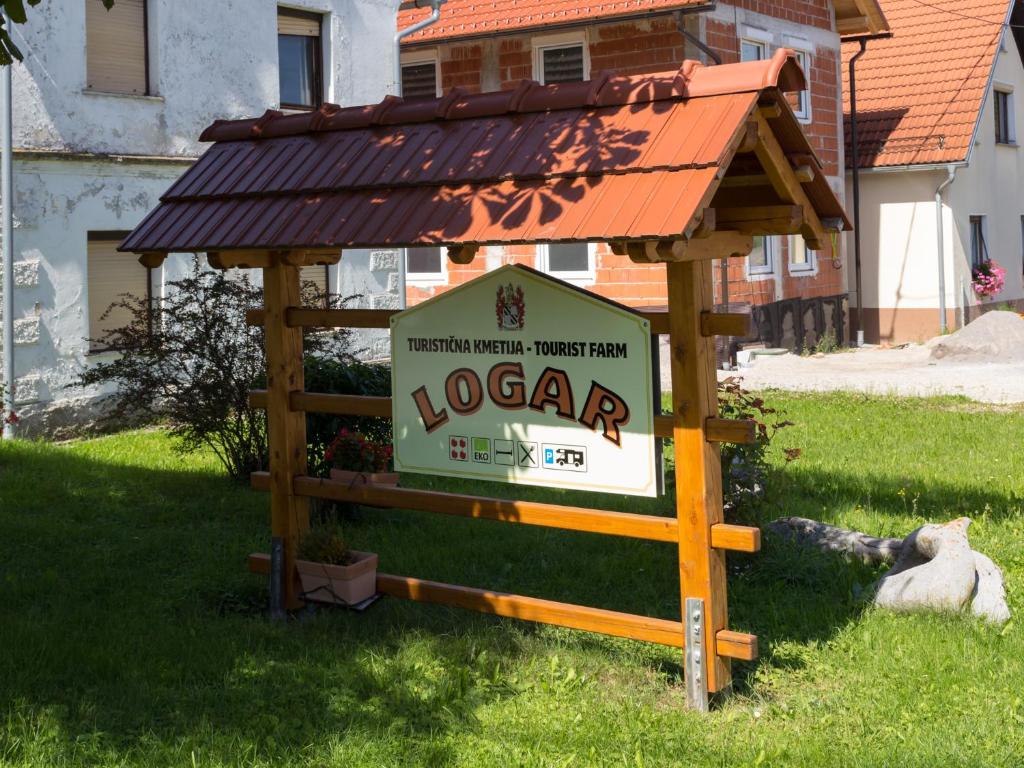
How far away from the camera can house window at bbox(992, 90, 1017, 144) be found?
89.2ft

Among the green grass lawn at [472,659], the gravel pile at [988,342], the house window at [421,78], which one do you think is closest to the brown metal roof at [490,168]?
the green grass lawn at [472,659]

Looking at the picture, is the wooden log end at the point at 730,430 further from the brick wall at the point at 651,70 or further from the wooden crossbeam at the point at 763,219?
the brick wall at the point at 651,70

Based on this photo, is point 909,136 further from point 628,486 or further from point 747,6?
point 628,486

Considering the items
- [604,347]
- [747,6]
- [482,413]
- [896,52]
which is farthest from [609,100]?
[896,52]

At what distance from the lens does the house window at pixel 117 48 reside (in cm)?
1431

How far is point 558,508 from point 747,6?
17.2 meters

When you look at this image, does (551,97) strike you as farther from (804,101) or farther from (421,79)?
(804,101)

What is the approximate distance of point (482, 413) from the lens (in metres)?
6.17

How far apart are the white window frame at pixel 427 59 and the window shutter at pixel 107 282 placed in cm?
911

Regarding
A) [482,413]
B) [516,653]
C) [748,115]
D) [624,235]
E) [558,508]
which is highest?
[748,115]

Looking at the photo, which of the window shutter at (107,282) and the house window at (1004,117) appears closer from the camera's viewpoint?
the window shutter at (107,282)

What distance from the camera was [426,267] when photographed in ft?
76.5

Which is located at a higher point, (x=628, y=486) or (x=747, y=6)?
(x=747, y=6)

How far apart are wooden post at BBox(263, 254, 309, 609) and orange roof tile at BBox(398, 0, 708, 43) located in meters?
13.5
